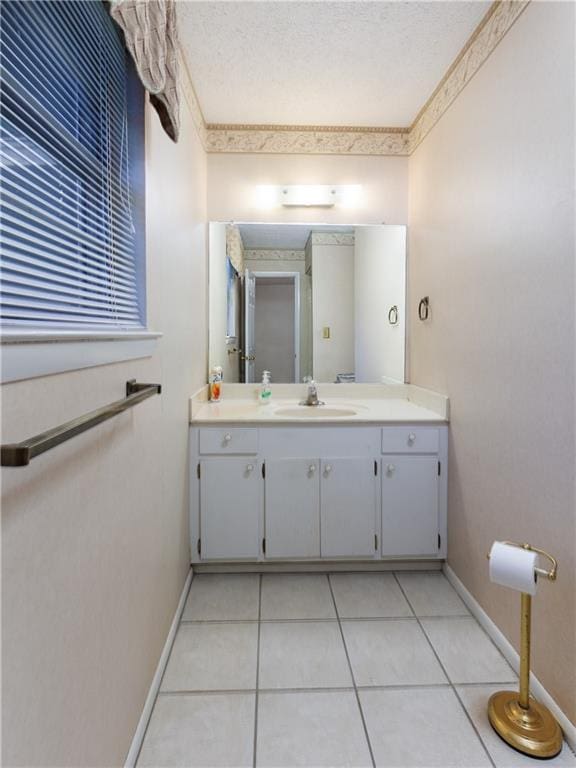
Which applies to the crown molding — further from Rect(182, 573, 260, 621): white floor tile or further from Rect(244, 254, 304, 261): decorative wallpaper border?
Rect(182, 573, 260, 621): white floor tile

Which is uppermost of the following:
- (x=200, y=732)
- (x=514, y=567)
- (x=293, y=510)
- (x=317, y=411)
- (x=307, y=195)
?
(x=307, y=195)

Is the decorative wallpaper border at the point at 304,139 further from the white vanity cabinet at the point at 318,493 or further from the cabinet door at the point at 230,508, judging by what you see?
the cabinet door at the point at 230,508

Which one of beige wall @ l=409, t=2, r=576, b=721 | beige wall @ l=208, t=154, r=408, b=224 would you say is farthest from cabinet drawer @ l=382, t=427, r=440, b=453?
beige wall @ l=208, t=154, r=408, b=224

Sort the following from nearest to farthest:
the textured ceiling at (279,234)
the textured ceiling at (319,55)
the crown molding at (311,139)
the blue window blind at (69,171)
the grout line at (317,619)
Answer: the blue window blind at (69,171) < the textured ceiling at (319,55) < the grout line at (317,619) < the crown molding at (311,139) < the textured ceiling at (279,234)

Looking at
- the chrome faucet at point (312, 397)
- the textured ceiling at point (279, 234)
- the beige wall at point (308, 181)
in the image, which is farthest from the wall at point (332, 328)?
the beige wall at point (308, 181)

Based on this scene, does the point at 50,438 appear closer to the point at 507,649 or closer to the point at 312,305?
the point at 507,649

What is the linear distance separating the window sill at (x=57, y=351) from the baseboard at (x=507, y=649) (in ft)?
5.22

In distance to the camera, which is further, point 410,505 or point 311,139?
point 311,139

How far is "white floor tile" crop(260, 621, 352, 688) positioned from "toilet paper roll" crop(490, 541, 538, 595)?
25.5 inches

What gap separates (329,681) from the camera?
150 centimetres

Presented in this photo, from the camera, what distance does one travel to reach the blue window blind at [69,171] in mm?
707

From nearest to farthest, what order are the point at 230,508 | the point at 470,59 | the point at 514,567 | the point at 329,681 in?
the point at 514,567 < the point at 329,681 < the point at 470,59 < the point at 230,508

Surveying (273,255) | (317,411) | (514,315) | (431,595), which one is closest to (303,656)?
(431,595)

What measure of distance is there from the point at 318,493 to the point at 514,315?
3.81ft
